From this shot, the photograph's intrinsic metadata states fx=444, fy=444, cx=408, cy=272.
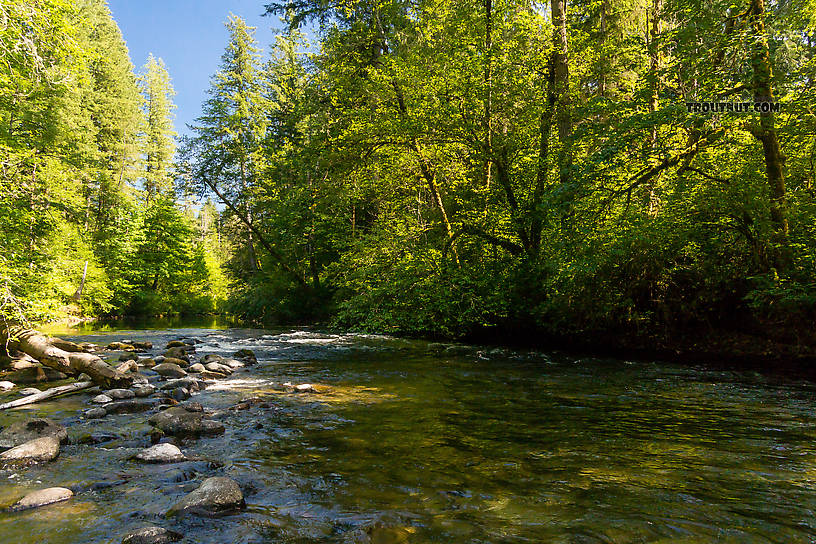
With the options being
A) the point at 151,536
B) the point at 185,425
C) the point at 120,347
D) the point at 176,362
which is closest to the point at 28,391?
the point at 176,362

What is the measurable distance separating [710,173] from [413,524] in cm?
1056

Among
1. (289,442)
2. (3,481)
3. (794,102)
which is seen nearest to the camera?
(3,481)

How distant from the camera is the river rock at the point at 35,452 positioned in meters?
4.27

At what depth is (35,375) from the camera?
8719mm

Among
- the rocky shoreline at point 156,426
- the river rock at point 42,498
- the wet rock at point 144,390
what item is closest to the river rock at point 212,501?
the rocky shoreline at point 156,426

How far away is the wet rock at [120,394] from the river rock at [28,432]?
196 centimetres

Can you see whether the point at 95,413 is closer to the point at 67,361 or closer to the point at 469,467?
the point at 67,361

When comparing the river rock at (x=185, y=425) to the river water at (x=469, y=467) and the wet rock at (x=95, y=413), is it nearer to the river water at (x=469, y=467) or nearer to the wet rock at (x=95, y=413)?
the river water at (x=469, y=467)

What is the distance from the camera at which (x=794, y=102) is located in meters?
7.99

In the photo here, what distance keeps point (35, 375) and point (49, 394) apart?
2186mm

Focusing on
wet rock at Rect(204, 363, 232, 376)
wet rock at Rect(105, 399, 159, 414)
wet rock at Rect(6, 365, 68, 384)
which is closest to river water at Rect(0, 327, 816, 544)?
wet rock at Rect(105, 399, 159, 414)

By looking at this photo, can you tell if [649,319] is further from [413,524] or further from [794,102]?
[413,524]

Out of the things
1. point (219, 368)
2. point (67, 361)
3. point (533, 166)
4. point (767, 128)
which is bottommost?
point (219, 368)

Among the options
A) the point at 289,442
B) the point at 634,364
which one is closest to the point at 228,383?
the point at 289,442
